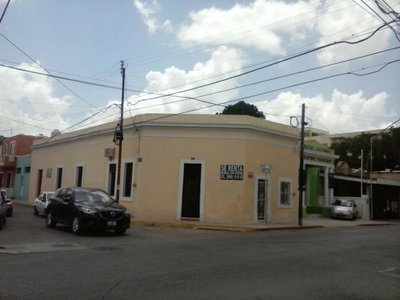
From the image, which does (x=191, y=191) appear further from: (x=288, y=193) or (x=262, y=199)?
(x=288, y=193)

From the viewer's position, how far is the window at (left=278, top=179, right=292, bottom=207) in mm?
24898

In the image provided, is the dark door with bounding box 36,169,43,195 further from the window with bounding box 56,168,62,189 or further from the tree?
the tree

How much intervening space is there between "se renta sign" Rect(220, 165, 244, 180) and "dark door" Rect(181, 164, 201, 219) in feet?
4.28

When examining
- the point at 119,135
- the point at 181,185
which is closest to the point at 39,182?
the point at 119,135

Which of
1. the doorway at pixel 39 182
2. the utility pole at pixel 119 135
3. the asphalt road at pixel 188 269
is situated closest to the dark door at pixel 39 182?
the doorway at pixel 39 182

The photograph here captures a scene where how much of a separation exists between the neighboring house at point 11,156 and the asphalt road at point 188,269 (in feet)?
109

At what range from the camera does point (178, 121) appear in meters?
23.2

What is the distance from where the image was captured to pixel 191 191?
75.2 ft

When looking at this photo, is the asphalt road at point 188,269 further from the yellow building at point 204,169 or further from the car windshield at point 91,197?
the yellow building at point 204,169

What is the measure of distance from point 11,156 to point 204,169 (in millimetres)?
29426

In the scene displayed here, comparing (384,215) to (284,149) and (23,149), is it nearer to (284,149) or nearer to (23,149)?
(284,149)

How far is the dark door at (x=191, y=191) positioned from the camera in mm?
22766

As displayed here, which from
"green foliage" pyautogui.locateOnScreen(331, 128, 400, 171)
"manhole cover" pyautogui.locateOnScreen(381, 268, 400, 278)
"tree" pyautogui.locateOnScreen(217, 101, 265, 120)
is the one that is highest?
"tree" pyautogui.locateOnScreen(217, 101, 265, 120)

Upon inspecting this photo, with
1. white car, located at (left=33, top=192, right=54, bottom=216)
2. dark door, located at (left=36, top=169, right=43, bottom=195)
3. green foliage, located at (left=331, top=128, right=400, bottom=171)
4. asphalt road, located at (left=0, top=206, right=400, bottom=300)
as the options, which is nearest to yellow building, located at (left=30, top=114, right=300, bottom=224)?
white car, located at (left=33, top=192, right=54, bottom=216)
